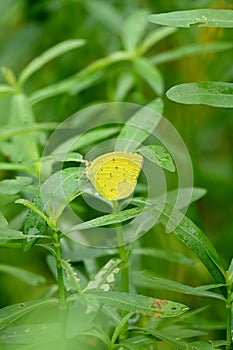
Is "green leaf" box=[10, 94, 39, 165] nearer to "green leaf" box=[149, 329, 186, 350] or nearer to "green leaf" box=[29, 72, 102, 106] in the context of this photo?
"green leaf" box=[29, 72, 102, 106]

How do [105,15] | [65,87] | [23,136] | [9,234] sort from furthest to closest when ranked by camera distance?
[105,15] < [65,87] < [23,136] < [9,234]

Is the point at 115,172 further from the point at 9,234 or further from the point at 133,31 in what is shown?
the point at 133,31

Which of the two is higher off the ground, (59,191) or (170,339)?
(59,191)

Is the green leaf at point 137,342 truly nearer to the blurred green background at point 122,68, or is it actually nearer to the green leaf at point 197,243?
the green leaf at point 197,243

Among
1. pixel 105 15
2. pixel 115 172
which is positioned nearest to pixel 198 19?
pixel 115 172

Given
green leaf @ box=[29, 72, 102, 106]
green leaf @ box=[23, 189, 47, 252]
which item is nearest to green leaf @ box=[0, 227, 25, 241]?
green leaf @ box=[23, 189, 47, 252]

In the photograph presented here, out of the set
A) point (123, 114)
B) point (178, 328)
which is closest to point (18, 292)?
point (123, 114)

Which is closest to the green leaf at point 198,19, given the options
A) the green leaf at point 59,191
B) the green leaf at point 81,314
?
the green leaf at point 59,191
